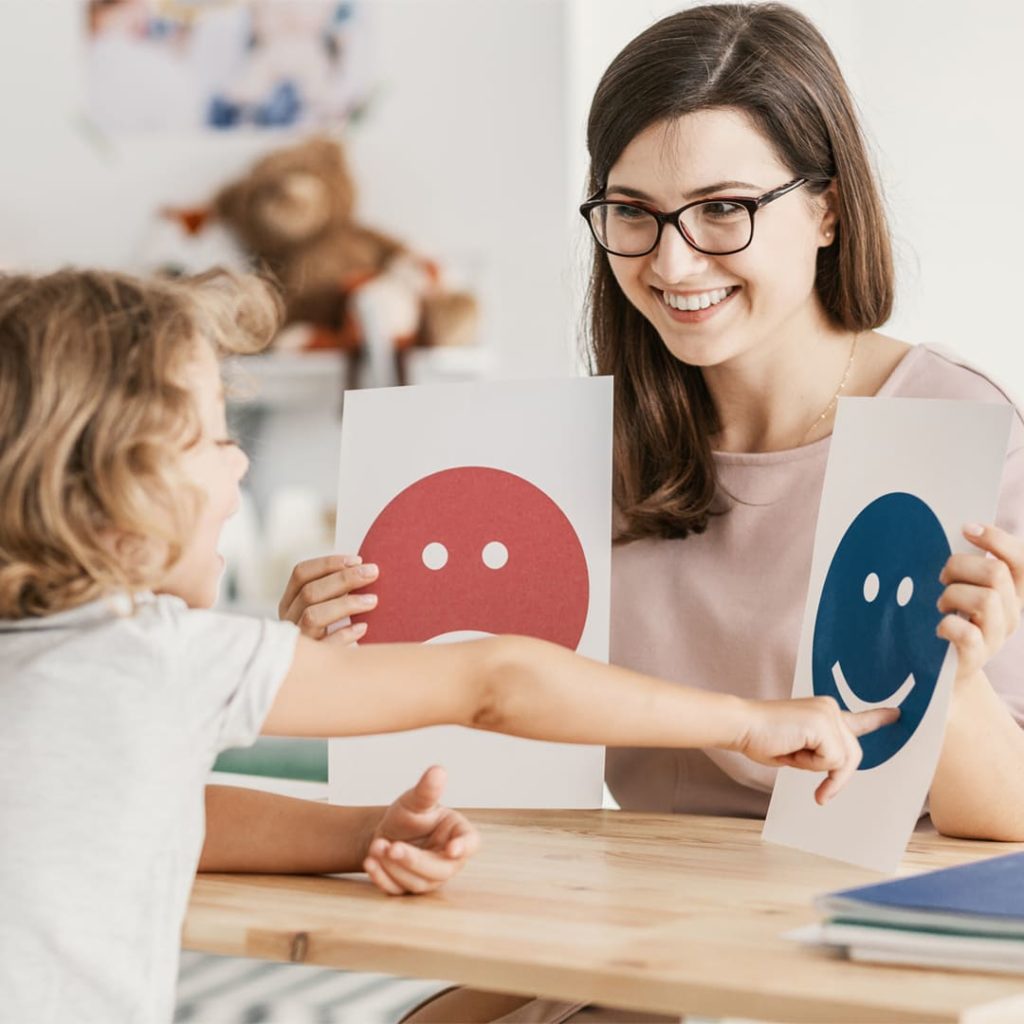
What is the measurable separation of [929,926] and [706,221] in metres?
0.69

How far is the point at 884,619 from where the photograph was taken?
1.02 m

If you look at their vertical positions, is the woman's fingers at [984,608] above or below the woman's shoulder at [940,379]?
below

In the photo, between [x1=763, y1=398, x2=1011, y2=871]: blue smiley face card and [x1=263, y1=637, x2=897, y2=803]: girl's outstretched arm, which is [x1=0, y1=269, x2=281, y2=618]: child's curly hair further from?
[x1=763, y1=398, x2=1011, y2=871]: blue smiley face card

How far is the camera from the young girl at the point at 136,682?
79 centimetres

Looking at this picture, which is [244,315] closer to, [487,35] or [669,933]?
[669,933]

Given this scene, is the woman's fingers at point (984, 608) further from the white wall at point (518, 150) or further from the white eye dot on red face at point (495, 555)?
the white wall at point (518, 150)

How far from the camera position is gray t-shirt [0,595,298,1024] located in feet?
2.57

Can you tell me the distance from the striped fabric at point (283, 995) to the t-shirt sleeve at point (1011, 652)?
92 cm

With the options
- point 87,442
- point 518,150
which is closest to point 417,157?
point 518,150

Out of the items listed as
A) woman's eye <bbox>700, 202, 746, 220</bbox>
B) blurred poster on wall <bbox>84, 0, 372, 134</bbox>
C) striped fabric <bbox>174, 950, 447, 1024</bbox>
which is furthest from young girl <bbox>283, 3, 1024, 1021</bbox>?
blurred poster on wall <bbox>84, 0, 372, 134</bbox>

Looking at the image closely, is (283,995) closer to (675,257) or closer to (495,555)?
(495,555)

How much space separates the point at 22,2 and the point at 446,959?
13.8ft

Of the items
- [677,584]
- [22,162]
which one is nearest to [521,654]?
[677,584]

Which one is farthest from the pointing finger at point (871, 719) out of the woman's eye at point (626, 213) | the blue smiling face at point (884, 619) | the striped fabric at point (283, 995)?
the striped fabric at point (283, 995)
